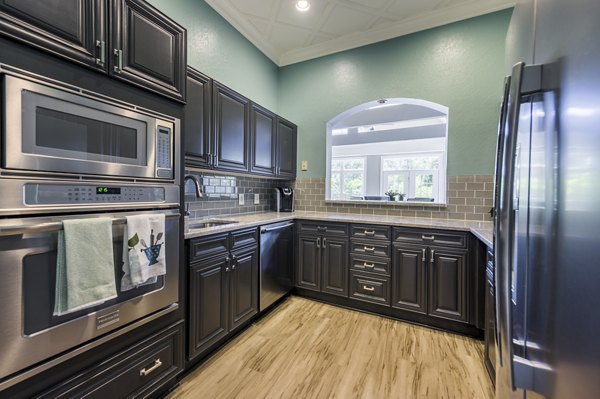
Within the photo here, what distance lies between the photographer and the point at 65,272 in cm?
104

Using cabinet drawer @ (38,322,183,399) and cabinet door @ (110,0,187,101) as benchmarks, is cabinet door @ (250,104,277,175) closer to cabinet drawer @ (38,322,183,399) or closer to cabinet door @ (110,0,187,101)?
cabinet door @ (110,0,187,101)

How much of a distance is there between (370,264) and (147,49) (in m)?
2.43

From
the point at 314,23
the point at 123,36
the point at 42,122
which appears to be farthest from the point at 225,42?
the point at 42,122

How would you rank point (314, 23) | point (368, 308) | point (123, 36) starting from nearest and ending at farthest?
point (123, 36), point (368, 308), point (314, 23)

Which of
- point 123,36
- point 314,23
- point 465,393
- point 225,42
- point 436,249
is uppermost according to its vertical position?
point 314,23

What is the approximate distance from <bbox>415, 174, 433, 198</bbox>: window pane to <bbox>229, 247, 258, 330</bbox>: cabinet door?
7.17 meters

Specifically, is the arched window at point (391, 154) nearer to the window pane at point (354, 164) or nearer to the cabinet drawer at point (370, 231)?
the window pane at point (354, 164)

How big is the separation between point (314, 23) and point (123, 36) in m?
2.30

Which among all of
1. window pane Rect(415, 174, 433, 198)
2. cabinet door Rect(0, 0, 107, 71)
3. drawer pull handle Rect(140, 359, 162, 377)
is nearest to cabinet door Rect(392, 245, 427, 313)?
drawer pull handle Rect(140, 359, 162, 377)

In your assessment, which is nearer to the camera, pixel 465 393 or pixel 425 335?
pixel 465 393

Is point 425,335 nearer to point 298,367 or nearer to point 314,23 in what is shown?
point 298,367

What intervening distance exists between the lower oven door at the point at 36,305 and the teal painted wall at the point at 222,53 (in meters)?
1.95

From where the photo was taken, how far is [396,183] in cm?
854

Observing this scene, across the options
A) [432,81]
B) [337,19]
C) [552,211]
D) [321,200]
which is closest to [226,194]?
[321,200]
